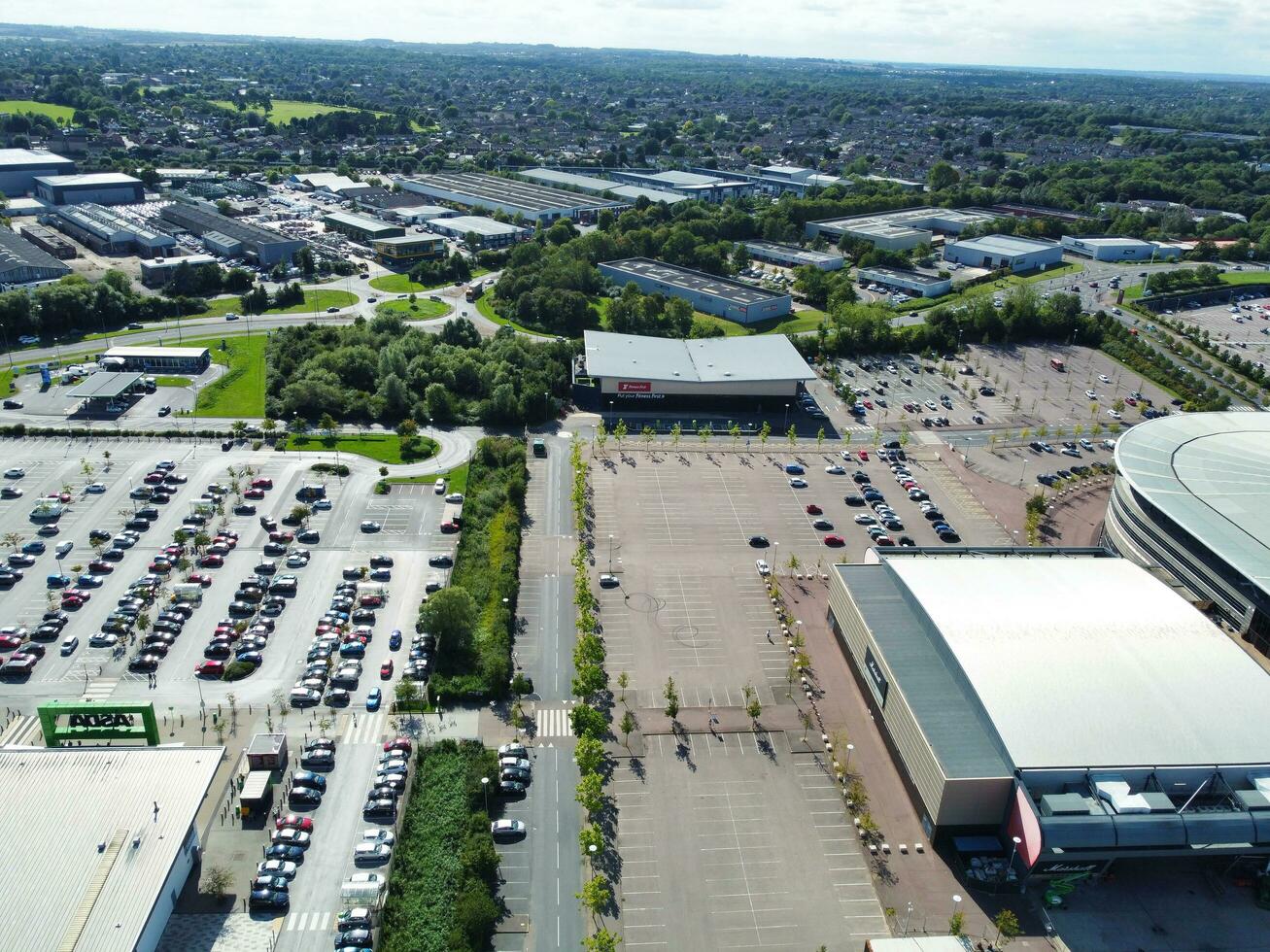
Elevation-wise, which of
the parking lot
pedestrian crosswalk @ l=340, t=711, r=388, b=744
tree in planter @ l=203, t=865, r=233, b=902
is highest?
tree in planter @ l=203, t=865, r=233, b=902

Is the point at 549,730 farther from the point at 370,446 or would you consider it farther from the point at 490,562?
the point at 370,446

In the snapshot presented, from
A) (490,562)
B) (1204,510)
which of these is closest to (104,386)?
(490,562)

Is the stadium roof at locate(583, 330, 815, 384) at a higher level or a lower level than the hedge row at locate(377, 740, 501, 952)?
higher

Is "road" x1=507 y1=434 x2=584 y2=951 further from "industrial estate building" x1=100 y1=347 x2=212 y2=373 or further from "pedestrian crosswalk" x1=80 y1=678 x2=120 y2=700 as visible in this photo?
"industrial estate building" x1=100 y1=347 x2=212 y2=373

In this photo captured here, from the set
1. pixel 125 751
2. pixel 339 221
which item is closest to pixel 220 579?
pixel 125 751

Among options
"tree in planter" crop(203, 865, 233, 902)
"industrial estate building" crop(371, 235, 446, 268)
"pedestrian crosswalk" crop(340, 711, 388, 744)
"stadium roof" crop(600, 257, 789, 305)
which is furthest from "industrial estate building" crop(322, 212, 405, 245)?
"tree in planter" crop(203, 865, 233, 902)

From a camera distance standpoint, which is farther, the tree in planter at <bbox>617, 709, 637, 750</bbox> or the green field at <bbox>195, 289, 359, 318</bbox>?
the green field at <bbox>195, 289, 359, 318</bbox>

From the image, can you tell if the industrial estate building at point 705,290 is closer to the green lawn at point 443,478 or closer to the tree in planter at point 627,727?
the green lawn at point 443,478

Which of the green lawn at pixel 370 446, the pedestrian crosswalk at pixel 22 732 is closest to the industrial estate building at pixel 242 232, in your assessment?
the green lawn at pixel 370 446
